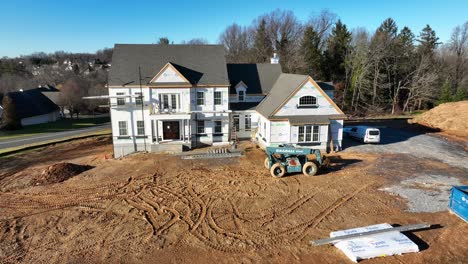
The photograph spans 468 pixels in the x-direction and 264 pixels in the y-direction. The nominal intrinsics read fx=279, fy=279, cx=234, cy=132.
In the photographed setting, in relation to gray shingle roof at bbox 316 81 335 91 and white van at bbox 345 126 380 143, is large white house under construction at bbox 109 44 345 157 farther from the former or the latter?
gray shingle roof at bbox 316 81 335 91

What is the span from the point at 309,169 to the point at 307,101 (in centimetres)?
754

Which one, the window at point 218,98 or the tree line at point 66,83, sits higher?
the tree line at point 66,83

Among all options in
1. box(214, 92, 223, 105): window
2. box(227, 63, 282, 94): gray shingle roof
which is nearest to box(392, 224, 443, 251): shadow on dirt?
box(214, 92, 223, 105): window

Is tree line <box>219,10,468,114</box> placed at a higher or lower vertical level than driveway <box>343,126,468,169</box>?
higher

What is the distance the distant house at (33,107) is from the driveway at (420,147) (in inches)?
2160

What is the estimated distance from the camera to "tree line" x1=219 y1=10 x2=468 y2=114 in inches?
1970

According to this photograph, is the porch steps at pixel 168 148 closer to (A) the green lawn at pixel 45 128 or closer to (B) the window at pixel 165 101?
(B) the window at pixel 165 101

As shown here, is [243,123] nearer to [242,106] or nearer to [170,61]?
[242,106]

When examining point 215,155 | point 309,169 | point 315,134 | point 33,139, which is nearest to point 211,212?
point 309,169

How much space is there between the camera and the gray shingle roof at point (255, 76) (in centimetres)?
3045

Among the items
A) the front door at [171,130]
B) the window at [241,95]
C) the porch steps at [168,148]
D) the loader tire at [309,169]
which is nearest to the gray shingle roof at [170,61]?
the window at [241,95]

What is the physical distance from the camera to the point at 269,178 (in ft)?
62.6

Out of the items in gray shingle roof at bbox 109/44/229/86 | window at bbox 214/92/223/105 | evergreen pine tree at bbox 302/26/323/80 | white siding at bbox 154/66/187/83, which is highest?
evergreen pine tree at bbox 302/26/323/80

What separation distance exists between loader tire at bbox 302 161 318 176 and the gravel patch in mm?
4254
